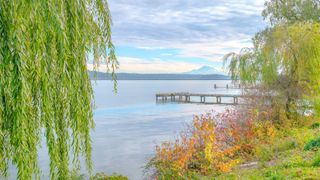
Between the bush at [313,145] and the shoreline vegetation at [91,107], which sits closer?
the shoreline vegetation at [91,107]

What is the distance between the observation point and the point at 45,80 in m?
3.19

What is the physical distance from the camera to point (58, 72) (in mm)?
3439

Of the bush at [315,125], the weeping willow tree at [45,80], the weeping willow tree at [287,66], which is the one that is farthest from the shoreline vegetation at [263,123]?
the weeping willow tree at [45,80]

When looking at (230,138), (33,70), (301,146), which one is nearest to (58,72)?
(33,70)

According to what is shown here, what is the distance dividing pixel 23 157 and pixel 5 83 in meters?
0.64

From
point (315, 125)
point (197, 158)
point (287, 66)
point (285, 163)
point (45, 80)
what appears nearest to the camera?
point (45, 80)

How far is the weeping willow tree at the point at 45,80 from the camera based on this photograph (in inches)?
116

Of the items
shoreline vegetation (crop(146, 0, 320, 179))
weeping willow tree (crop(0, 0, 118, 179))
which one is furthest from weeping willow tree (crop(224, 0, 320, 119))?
weeping willow tree (crop(0, 0, 118, 179))

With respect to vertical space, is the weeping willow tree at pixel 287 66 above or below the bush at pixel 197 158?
above

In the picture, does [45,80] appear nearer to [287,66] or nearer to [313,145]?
[313,145]

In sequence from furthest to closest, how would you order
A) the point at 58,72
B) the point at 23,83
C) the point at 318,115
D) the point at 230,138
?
the point at 318,115
the point at 230,138
the point at 58,72
the point at 23,83

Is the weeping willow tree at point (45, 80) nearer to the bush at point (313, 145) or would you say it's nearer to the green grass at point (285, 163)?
the green grass at point (285, 163)

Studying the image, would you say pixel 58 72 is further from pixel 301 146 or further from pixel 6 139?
pixel 301 146

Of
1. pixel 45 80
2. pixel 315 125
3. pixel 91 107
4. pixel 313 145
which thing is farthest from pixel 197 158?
pixel 45 80
